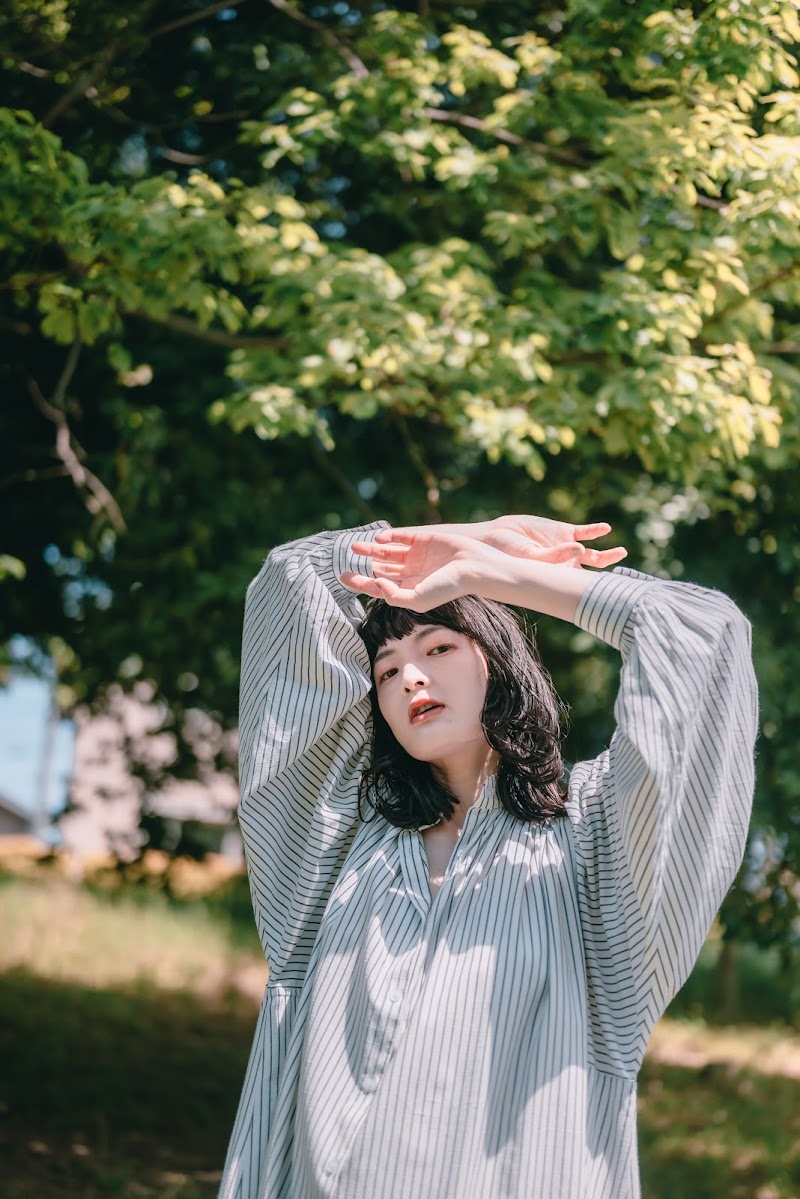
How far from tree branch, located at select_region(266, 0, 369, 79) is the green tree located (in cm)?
2

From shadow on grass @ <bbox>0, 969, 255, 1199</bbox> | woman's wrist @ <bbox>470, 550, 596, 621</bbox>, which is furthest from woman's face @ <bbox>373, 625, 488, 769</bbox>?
shadow on grass @ <bbox>0, 969, 255, 1199</bbox>

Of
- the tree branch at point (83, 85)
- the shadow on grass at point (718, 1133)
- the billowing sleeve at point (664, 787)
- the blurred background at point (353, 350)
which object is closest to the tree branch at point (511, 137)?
the blurred background at point (353, 350)

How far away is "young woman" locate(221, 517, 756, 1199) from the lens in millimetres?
1537

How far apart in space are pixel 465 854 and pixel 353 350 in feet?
6.97

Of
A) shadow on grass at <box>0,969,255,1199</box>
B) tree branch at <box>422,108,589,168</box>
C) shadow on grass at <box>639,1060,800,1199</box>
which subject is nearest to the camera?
tree branch at <box>422,108,589,168</box>

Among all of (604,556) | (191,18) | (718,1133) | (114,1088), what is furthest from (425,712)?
(718,1133)

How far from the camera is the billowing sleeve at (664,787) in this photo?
1523 millimetres

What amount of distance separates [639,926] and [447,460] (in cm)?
364

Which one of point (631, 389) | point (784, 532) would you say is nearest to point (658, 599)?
point (631, 389)

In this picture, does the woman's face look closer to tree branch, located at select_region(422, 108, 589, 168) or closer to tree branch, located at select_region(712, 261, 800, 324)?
tree branch, located at select_region(712, 261, 800, 324)

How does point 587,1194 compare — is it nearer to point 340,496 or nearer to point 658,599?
point 658,599

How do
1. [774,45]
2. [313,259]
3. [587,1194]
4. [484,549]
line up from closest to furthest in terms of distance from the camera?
[587,1194], [484,549], [774,45], [313,259]

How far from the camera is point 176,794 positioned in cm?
641

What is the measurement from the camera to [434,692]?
1.83m
